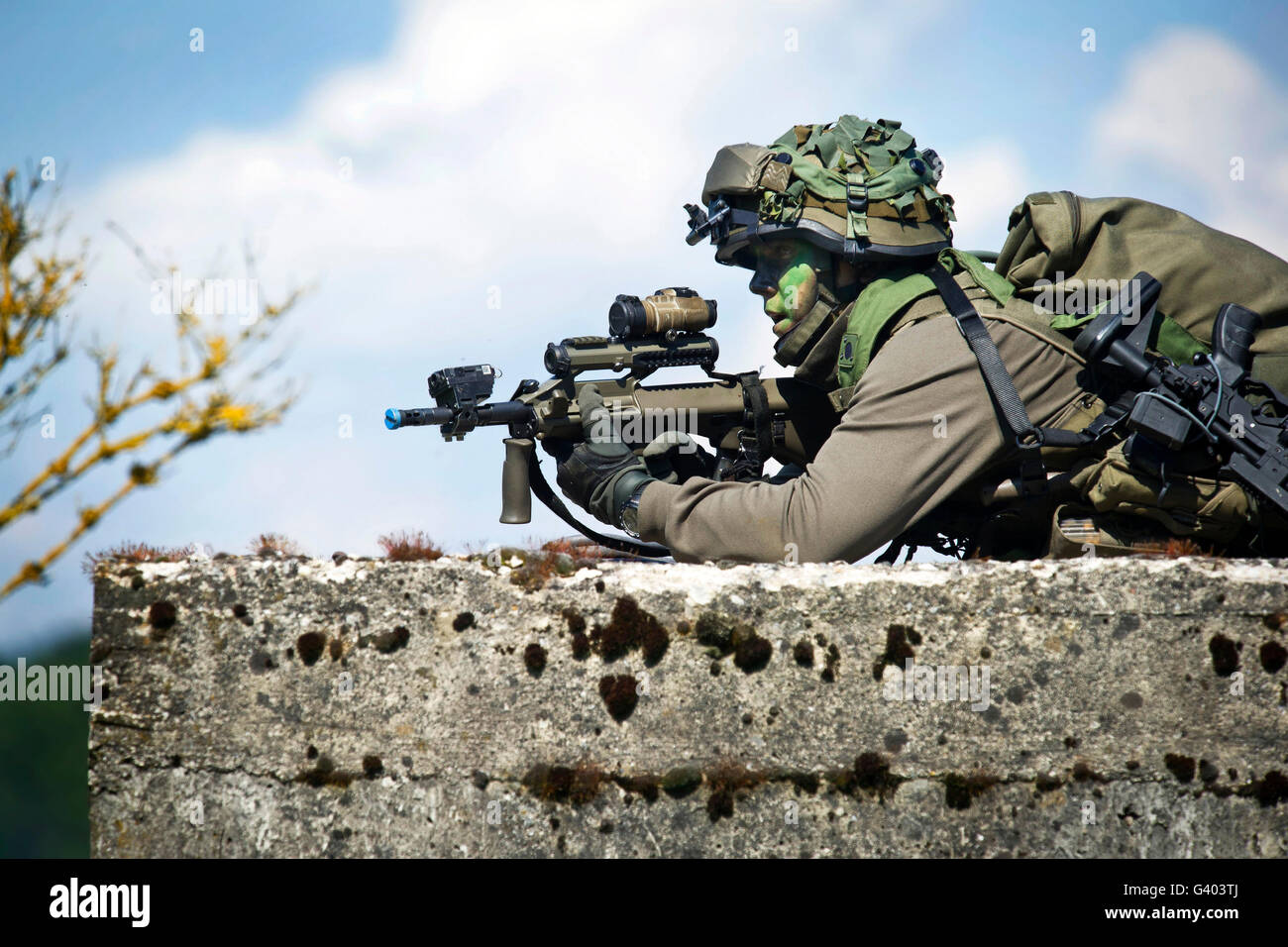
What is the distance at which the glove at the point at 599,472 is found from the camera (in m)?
5.26

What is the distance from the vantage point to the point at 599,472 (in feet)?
17.6

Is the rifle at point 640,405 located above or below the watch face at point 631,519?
above

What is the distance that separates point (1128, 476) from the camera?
14.7 feet

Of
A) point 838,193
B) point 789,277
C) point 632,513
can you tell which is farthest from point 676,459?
point 838,193

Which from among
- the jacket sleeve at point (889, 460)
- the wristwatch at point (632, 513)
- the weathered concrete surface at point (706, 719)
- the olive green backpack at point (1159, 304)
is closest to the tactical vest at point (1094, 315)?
the olive green backpack at point (1159, 304)

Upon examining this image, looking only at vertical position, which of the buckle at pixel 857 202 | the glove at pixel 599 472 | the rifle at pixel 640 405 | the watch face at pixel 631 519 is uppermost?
the buckle at pixel 857 202

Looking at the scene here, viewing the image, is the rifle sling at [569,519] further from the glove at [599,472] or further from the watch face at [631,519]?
the watch face at [631,519]

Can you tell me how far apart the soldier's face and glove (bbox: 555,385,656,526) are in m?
0.95

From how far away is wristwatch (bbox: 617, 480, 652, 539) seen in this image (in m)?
5.11

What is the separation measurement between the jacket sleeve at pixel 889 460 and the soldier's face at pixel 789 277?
0.72 metres

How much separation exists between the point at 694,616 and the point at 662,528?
Answer: 4.02 ft

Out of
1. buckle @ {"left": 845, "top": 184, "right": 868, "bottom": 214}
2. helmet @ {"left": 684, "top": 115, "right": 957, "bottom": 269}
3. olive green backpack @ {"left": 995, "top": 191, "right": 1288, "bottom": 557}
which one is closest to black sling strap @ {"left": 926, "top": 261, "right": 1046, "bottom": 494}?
olive green backpack @ {"left": 995, "top": 191, "right": 1288, "bottom": 557}

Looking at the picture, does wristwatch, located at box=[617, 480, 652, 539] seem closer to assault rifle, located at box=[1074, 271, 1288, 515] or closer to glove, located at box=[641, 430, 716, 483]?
glove, located at box=[641, 430, 716, 483]
